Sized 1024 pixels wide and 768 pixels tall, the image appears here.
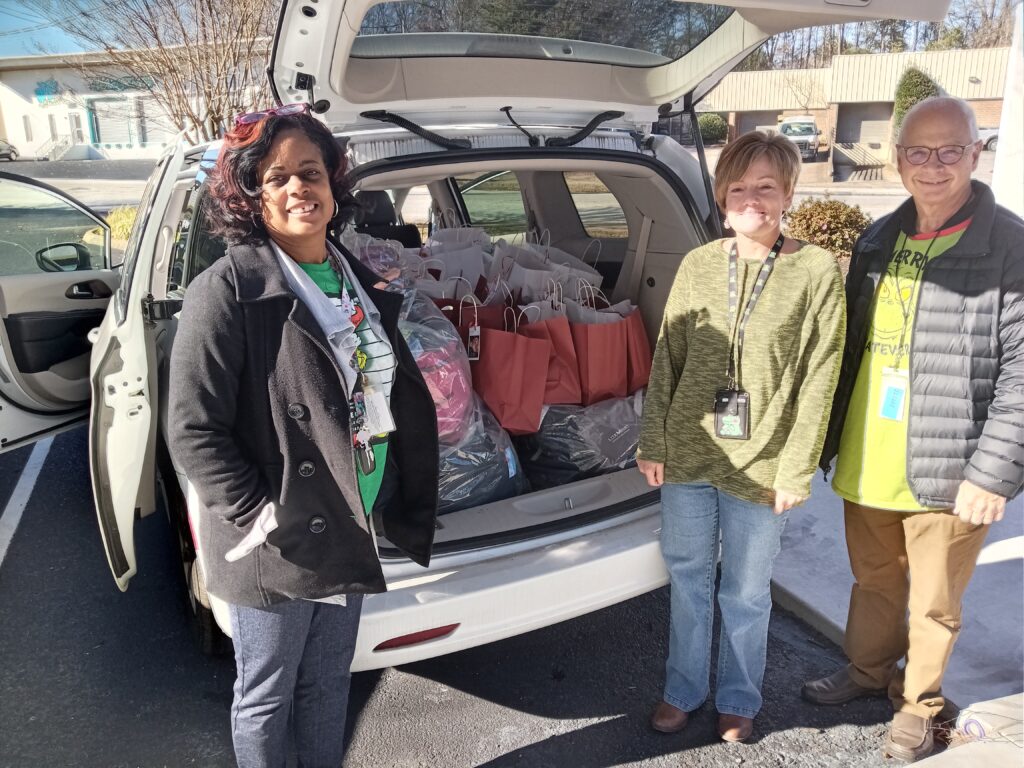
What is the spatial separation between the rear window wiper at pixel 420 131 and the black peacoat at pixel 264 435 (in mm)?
1068

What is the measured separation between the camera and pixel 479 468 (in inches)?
111

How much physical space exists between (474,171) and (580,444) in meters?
1.09

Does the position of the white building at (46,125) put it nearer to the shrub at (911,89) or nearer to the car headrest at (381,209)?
the car headrest at (381,209)

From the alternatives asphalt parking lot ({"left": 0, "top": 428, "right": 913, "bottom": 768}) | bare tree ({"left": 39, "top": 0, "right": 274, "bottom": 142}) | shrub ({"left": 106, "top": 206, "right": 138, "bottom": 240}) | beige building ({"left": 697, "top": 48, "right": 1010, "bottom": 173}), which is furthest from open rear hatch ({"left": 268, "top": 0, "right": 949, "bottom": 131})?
beige building ({"left": 697, "top": 48, "right": 1010, "bottom": 173})

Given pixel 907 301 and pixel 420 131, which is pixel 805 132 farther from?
pixel 907 301

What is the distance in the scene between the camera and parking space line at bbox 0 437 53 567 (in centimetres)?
402

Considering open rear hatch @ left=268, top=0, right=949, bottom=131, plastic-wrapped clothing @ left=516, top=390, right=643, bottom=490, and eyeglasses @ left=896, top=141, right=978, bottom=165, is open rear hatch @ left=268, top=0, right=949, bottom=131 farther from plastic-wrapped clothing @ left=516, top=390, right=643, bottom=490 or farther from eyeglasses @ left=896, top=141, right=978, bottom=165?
plastic-wrapped clothing @ left=516, top=390, right=643, bottom=490

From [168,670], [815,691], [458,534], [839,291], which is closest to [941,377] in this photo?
[839,291]

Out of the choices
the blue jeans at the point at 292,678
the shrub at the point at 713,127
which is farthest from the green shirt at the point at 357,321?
the shrub at the point at 713,127

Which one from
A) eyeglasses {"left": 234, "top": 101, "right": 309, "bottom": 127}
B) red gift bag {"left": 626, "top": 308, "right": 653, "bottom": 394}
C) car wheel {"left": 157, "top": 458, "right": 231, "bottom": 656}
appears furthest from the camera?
red gift bag {"left": 626, "top": 308, "right": 653, "bottom": 394}

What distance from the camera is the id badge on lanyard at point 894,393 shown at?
7.16 feet

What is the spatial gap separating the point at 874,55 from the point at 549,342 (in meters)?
33.0

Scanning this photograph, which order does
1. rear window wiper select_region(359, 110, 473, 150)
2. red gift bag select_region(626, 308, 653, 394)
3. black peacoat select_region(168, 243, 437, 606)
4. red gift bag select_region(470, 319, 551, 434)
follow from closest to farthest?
1. black peacoat select_region(168, 243, 437, 606)
2. rear window wiper select_region(359, 110, 473, 150)
3. red gift bag select_region(470, 319, 551, 434)
4. red gift bag select_region(626, 308, 653, 394)

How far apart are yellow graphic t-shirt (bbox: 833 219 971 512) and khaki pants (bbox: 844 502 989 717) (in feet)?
0.44
